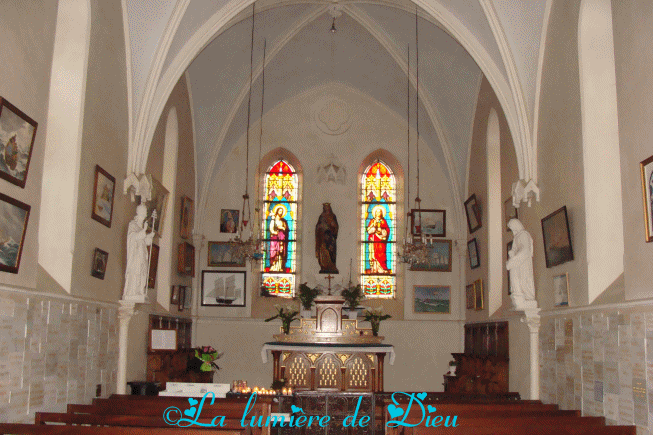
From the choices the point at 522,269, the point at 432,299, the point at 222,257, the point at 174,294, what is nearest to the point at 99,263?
the point at 174,294

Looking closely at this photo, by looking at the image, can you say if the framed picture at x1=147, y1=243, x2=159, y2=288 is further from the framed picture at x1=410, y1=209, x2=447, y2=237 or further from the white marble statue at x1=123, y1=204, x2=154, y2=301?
the framed picture at x1=410, y1=209, x2=447, y2=237

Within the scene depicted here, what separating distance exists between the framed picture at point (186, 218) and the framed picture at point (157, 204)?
5.27 ft

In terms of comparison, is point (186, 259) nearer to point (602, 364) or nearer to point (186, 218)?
point (186, 218)

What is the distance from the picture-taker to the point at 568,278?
943 cm

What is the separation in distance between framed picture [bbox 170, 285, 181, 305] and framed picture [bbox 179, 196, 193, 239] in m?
1.28

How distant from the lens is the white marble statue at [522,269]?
1026cm

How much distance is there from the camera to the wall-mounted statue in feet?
56.0

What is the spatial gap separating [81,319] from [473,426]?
17.4 ft

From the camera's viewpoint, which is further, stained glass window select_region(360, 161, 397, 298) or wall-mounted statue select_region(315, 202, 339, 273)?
stained glass window select_region(360, 161, 397, 298)

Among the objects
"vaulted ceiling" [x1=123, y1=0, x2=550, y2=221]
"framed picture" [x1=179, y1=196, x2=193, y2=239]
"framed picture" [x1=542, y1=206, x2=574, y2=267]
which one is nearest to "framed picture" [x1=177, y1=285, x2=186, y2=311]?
"framed picture" [x1=179, y1=196, x2=193, y2=239]

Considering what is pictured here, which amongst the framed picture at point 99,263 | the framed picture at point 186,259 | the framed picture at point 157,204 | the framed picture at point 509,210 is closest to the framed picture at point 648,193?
the framed picture at point 509,210

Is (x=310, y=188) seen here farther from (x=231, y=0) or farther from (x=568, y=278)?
(x=568, y=278)

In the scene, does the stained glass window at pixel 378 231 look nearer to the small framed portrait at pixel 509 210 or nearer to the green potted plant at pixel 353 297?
the green potted plant at pixel 353 297

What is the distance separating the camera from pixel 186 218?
51.5ft
